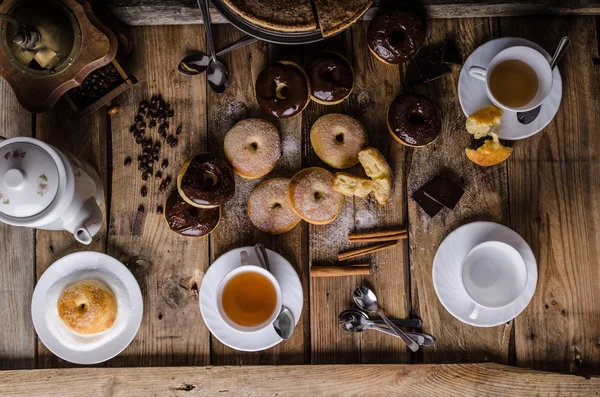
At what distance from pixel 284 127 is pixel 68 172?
0.65 meters

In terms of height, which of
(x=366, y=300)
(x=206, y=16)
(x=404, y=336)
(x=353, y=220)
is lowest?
(x=404, y=336)

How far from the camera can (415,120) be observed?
1582mm

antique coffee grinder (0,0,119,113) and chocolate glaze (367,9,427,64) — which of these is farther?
chocolate glaze (367,9,427,64)

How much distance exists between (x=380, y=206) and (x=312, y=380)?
58cm

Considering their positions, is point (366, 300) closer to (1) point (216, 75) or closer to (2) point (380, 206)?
(2) point (380, 206)

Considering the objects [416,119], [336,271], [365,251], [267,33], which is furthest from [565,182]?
[267,33]

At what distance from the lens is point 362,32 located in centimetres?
166

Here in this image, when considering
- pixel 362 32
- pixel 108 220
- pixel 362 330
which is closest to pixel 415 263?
pixel 362 330

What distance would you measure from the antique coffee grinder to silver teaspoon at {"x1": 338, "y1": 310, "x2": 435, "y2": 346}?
1.04 m

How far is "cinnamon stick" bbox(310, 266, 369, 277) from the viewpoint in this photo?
5.31 feet

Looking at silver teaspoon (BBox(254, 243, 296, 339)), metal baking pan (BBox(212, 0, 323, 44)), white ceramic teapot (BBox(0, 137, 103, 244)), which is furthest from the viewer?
silver teaspoon (BBox(254, 243, 296, 339))

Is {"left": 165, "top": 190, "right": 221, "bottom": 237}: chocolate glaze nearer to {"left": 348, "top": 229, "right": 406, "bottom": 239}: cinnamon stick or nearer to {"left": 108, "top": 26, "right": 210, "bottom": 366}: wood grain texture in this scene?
{"left": 108, "top": 26, "right": 210, "bottom": 366}: wood grain texture

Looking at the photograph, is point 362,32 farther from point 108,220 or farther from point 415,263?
point 108,220

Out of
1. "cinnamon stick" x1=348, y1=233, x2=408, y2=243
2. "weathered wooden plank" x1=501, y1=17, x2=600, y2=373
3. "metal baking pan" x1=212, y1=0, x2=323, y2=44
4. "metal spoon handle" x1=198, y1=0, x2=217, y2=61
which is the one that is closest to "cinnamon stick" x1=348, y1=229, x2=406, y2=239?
"cinnamon stick" x1=348, y1=233, x2=408, y2=243
